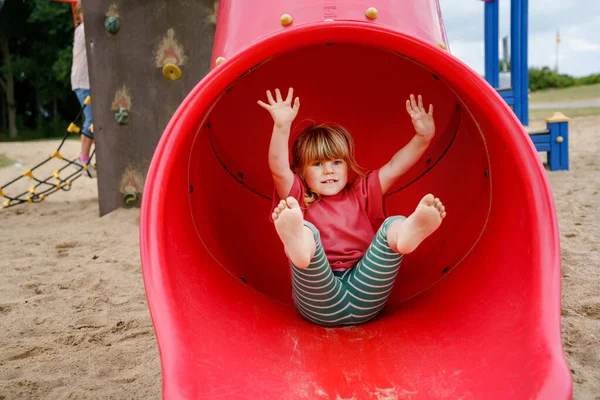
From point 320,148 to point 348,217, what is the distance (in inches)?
A: 9.3

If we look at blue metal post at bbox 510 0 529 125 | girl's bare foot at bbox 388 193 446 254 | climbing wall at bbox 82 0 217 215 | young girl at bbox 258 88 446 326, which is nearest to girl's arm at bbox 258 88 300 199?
young girl at bbox 258 88 446 326

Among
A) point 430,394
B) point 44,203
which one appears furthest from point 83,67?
point 430,394

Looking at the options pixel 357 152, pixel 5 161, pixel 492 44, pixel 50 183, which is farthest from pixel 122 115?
pixel 5 161

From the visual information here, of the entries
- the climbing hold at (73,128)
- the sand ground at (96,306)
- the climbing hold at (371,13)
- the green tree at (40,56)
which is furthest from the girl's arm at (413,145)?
the green tree at (40,56)

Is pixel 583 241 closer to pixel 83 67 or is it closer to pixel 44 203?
pixel 83 67

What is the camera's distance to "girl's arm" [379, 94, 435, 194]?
188cm

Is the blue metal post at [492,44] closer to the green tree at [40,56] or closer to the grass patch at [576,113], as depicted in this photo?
the grass patch at [576,113]

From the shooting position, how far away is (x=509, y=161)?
1682mm

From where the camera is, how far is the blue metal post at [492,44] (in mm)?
6195

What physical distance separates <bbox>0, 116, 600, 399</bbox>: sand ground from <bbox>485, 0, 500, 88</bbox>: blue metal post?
249 centimetres

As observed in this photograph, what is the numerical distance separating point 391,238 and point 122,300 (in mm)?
1165

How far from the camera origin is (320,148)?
1898mm

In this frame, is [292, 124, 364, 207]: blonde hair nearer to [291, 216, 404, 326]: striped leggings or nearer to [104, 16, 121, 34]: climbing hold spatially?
[291, 216, 404, 326]: striped leggings

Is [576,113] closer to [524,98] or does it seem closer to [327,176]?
[524,98]
